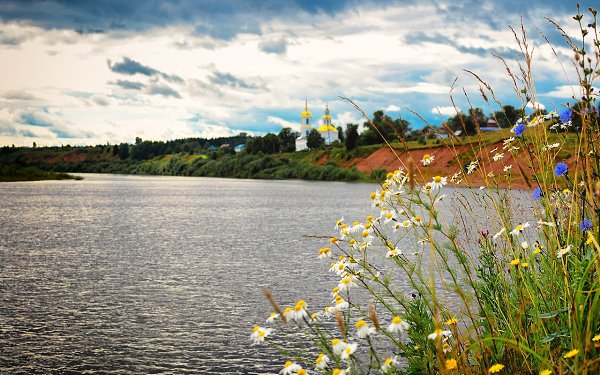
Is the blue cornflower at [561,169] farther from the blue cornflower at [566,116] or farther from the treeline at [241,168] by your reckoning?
the treeline at [241,168]

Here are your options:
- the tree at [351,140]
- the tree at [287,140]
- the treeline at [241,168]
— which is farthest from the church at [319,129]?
the tree at [351,140]

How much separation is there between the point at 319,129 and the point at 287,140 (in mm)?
9502

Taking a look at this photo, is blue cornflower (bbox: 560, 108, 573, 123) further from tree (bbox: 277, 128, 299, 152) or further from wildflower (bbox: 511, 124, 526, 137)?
tree (bbox: 277, 128, 299, 152)

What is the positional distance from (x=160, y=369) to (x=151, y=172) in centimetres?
16889

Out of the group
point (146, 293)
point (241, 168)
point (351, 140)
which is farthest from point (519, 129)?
point (241, 168)

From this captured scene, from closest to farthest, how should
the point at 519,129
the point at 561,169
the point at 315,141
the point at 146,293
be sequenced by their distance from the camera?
the point at 561,169 → the point at 519,129 → the point at 146,293 → the point at 315,141

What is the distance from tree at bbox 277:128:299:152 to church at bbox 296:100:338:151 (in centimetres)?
182

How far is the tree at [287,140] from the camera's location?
16388 centimetres

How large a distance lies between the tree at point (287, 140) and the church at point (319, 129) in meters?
1.82

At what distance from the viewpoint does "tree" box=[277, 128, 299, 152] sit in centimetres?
16388

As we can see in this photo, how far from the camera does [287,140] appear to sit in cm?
16750

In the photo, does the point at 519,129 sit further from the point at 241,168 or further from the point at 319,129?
the point at 319,129

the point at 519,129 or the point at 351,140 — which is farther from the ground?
the point at 351,140

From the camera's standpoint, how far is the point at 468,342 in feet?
16.1
